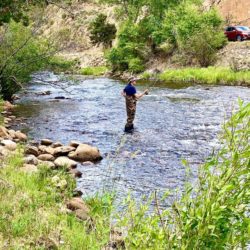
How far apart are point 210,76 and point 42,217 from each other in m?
25.6

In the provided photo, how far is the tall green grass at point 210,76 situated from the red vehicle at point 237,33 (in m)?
8.38

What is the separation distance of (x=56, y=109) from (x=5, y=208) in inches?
612

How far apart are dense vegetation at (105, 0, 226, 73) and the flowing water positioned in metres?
10.6

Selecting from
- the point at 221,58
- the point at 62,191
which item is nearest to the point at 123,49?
the point at 221,58

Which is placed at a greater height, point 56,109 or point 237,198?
point 237,198

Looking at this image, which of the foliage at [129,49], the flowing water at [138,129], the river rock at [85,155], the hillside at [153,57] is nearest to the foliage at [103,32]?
the hillside at [153,57]

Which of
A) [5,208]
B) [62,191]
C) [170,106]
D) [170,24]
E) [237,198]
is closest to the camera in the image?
[237,198]

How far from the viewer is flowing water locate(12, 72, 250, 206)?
31.2 feet

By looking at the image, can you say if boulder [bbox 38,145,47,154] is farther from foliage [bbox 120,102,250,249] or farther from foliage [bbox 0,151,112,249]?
foliage [bbox 120,102,250,249]

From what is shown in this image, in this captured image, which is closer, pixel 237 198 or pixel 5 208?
pixel 237 198

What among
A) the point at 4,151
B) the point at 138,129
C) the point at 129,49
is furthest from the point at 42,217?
the point at 129,49

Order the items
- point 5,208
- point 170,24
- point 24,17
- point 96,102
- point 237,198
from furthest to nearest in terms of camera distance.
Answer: point 170,24
point 96,102
point 24,17
point 5,208
point 237,198

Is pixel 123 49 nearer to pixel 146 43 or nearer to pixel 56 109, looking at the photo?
pixel 146 43

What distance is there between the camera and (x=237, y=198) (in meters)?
3.09
